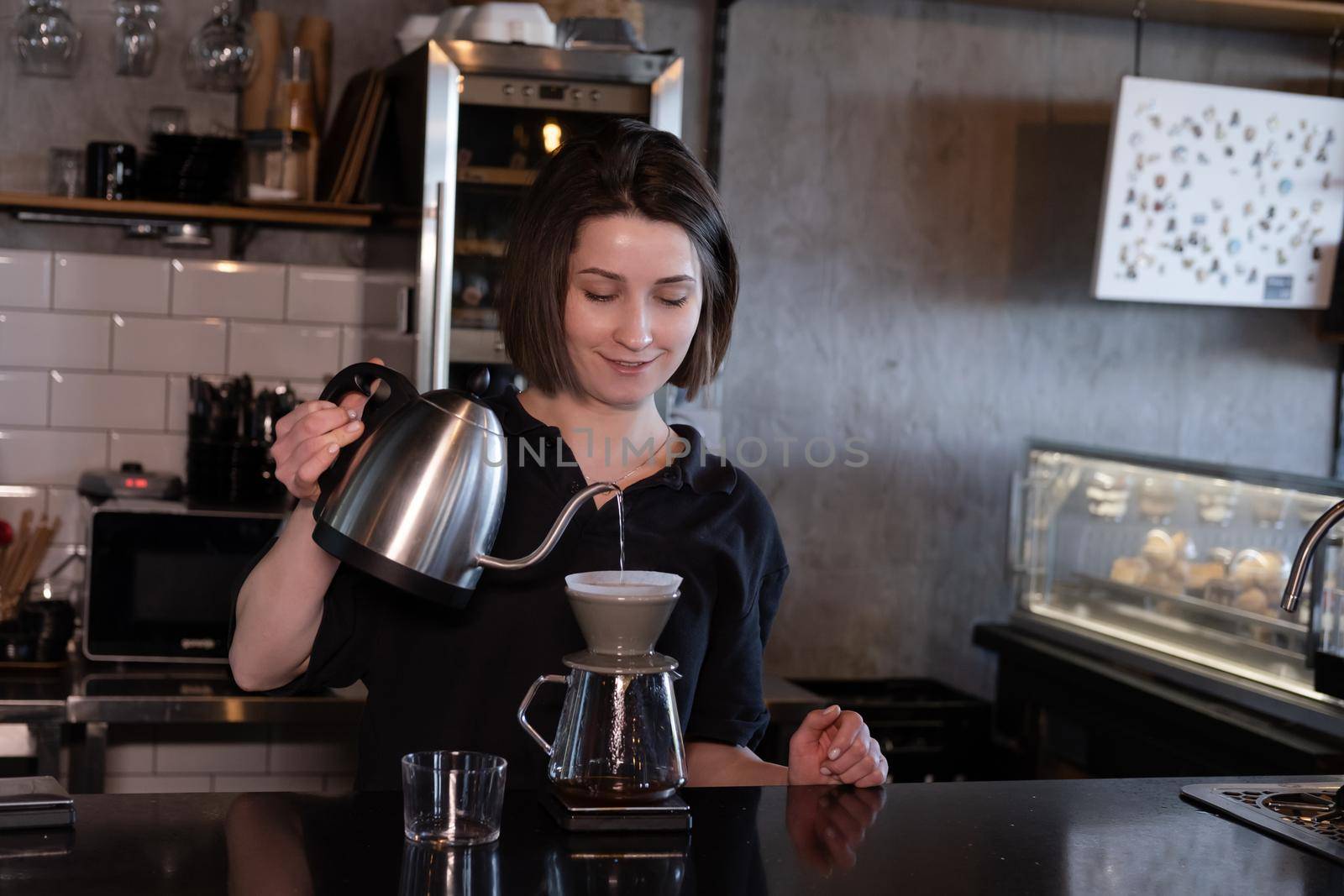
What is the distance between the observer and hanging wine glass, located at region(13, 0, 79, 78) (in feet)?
9.64

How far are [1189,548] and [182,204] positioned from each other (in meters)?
2.16

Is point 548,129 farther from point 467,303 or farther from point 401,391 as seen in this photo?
point 401,391

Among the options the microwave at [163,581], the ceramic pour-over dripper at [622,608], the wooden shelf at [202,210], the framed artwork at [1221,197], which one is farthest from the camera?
the framed artwork at [1221,197]

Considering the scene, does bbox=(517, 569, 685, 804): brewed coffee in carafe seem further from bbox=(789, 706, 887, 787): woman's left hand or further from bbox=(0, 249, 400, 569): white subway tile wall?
bbox=(0, 249, 400, 569): white subway tile wall

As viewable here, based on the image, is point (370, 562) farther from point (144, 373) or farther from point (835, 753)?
point (144, 373)

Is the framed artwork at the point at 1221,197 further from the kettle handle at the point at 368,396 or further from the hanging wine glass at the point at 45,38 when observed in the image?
the kettle handle at the point at 368,396

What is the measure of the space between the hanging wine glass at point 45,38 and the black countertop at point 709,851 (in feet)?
7.26

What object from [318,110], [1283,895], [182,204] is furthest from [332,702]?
[1283,895]

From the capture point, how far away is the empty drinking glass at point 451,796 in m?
1.10

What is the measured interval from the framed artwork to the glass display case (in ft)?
1.66

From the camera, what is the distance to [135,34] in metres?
3.01

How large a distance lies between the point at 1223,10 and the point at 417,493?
2978 millimetres

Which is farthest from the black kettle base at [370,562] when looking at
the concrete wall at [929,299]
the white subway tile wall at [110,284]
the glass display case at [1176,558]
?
the concrete wall at [929,299]

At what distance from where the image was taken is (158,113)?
9.79 feet
